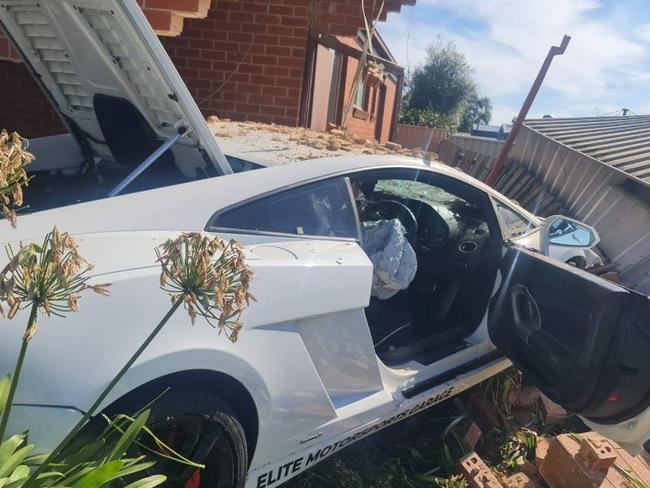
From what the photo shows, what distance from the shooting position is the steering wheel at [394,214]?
3402mm

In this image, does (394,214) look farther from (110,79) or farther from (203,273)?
(203,273)

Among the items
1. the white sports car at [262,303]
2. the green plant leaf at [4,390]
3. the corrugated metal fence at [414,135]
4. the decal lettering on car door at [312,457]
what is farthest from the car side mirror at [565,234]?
the corrugated metal fence at [414,135]

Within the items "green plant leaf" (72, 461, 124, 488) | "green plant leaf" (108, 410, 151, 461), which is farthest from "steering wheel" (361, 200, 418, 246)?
"green plant leaf" (72, 461, 124, 488)

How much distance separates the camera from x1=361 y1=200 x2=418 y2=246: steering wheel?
3.40m

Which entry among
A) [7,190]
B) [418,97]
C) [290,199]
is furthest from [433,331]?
[418,97]

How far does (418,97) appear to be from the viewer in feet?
116

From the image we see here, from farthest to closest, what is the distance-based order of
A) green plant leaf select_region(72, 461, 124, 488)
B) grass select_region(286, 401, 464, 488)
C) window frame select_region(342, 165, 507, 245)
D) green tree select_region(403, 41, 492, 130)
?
green tree select_region(403, 41, 492, 130) → grass select_region(286, 401, 464, 488) → window frame select_region(342, 165, 507, 245) → green plant leaf select_region(72, 461, 124, 488)

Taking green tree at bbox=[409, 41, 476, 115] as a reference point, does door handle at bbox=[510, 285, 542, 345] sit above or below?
above

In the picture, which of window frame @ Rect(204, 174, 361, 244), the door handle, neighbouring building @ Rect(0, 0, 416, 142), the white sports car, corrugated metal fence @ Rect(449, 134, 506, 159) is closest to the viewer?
the white sports car

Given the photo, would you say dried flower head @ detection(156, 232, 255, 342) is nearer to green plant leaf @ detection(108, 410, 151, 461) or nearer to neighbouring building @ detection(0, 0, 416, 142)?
green plant leaf @ detection(108, 410, 151, 461)

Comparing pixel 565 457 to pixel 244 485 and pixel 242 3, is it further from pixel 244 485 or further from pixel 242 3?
pixel 242 3

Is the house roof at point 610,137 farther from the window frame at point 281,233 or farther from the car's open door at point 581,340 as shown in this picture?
the window frame at point 281,233

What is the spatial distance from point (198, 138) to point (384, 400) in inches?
53.0

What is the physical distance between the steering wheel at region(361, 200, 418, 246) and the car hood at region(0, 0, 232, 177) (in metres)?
1.35
